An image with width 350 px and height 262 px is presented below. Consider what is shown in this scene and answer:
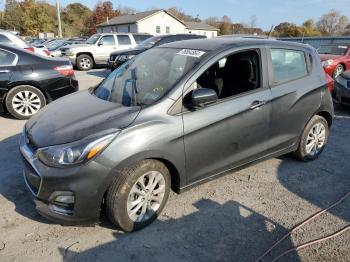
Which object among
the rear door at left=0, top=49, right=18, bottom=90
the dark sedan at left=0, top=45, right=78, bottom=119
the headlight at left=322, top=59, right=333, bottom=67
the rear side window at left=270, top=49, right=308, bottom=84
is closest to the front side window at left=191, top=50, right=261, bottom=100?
the rear side window at left=270, top=49, right=308, bottom=84

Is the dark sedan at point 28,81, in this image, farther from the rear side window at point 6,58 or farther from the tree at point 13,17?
the tree at point 13,17

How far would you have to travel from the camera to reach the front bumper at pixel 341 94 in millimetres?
7465

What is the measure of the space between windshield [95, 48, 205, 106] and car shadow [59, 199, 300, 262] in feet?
4.13

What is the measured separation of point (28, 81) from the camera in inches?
264

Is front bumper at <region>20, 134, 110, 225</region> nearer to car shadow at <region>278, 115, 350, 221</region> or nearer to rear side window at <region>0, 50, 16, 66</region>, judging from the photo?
car shadow at <region>278, 115, 350, 221</region>

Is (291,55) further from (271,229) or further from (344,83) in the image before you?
(344,83)

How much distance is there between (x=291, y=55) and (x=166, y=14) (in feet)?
186

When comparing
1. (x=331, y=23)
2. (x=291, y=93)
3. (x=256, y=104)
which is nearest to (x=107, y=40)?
(x=291, y=93)

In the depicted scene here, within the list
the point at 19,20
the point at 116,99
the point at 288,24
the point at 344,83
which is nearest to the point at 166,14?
the point at 288,24

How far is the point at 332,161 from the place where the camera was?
4906mm

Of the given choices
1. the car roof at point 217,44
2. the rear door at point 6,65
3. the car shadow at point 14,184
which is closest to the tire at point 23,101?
the rear door at point 6,65

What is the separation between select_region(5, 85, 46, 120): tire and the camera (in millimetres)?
6656

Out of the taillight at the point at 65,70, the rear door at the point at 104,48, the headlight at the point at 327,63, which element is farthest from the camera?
the rear door at the point at 104,48

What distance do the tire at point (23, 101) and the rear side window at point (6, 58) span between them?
511mm
